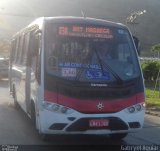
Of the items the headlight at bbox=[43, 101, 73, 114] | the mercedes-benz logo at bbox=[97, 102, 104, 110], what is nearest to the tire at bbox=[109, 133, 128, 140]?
the mercedes-benz logo at bbox=[97, 102, 104, 110]

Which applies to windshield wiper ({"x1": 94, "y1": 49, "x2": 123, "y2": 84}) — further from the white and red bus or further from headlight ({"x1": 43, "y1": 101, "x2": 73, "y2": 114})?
headlight ({"x1": 43, "y1": 101, "x2": 73, "y2": 114})

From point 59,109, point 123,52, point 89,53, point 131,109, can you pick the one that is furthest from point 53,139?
point 123,52

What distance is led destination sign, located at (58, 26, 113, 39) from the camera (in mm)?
9406

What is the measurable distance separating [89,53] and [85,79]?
24.4 inches

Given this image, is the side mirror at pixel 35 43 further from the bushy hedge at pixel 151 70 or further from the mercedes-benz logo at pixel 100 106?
the bushy hedge at pixel 151 70

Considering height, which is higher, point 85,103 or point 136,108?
point 85,103

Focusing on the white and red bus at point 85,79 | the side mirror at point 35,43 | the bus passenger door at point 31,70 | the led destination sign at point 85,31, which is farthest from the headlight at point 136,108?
the side mirror at point 35,43

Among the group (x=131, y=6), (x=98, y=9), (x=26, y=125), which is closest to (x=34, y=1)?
(x=98, y=9)

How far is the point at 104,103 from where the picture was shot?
29.0 feet

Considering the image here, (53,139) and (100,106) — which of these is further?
(53,139)

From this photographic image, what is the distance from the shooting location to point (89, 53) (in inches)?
369

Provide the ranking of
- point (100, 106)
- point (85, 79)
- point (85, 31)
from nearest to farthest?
1. point (100, 106)
2. point (85, 79)
3. point (85, 31)

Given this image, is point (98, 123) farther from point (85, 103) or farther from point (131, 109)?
point (131, 109)

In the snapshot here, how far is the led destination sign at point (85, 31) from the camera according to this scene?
9406mm
